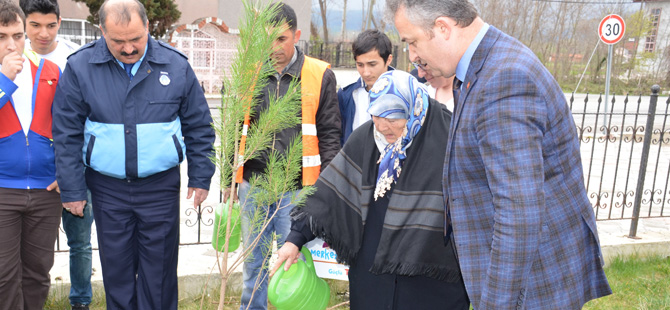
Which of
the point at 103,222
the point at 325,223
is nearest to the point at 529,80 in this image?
the point at 325,223

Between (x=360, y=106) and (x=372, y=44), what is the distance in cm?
40

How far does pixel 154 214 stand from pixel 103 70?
2.44ft

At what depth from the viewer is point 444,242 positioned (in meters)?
2.14

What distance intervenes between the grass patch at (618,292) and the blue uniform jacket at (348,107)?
1122 mm

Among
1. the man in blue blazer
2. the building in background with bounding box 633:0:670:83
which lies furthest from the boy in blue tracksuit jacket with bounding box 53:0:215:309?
the building in background with bounding box 633:0:670:83

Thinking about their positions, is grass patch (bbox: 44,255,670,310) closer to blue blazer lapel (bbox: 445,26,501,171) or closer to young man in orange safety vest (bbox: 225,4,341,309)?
young man in orange safety vest (bbox: 225,4,341,309)

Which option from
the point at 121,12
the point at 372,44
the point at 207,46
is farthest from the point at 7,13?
the point at 207,46

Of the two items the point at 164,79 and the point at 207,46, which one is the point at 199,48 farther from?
the point at 164,79

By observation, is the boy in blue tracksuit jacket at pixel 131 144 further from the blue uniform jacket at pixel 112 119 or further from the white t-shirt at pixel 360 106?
the white t-shirt at pixel 360 106

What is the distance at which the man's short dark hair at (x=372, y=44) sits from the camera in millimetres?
3461

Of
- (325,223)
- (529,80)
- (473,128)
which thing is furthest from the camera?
(325,223)

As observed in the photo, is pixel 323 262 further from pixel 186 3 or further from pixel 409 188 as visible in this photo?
pixel 186 3

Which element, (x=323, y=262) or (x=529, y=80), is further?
(x=323, y=262)

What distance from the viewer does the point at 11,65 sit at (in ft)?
8.37
